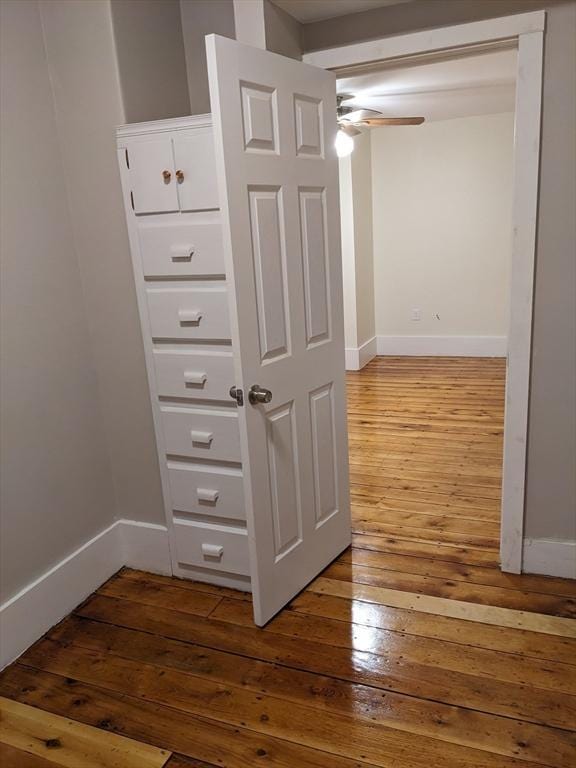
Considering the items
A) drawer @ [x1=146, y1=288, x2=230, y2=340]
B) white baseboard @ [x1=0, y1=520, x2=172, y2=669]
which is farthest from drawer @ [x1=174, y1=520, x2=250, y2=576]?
drawer @ [x1=146, y1=288, x2=230, y2=340]

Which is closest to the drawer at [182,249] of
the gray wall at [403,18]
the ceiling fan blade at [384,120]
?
the gray wall at [403,18]

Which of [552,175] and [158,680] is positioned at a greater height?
[552,175]

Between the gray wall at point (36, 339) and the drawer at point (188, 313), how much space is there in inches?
14.3

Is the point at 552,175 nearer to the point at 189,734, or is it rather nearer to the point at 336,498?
the point at 336,498

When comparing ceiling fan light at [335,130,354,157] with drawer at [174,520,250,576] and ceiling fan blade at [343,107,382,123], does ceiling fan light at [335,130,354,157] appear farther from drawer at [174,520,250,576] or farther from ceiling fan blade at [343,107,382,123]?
drawer at [174,520,250,576]

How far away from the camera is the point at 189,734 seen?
70.1 inches

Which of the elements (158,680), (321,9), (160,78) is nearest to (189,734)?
(158,680)

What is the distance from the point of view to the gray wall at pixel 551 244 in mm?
1996

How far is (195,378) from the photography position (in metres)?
2.29

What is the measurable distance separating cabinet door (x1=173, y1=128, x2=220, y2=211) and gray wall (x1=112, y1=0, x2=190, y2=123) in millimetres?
305

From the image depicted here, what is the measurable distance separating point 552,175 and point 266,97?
103cm

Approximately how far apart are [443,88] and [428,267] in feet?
6.74

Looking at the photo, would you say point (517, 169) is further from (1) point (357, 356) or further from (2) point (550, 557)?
(1) point (357, 356)

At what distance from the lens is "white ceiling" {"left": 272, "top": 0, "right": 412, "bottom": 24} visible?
215cm
